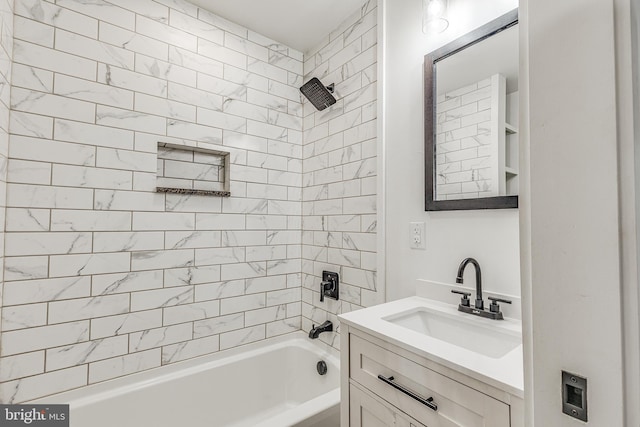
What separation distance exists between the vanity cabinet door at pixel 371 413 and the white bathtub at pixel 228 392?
0.88ft

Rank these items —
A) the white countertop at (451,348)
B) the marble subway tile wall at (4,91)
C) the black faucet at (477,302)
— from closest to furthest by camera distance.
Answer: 1. the white countertop at (451,348)
2. the black faucet at (477,302)
3. the marble subway tile wall at (4,91)

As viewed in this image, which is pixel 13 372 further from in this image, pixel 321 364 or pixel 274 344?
pixel 321 364

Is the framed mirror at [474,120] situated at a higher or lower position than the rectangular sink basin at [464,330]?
higher

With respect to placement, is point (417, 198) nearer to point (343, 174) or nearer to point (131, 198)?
point (343, 174)

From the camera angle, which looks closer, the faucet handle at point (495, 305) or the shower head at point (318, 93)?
the faucet handle at point (495, 305)

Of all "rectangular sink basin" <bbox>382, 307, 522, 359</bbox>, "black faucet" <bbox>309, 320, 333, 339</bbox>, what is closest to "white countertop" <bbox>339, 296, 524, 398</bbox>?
"rectangular sink basin" <bbox>382, 307, 522, 359</bbox>

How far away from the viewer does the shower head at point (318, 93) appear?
2.01 meters

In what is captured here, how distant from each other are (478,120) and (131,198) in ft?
5.84

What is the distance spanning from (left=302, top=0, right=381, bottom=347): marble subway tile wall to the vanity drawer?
61 cm

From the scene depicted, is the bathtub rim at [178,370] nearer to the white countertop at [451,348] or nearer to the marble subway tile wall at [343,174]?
the marble subway tile wall at [343,174]

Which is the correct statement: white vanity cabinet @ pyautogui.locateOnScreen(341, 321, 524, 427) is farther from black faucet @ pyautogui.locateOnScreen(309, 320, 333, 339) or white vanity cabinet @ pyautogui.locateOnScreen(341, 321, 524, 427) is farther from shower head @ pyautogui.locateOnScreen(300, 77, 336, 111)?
shower head @ pyautogui.locateOnScreen(300, 77, 336, 111)

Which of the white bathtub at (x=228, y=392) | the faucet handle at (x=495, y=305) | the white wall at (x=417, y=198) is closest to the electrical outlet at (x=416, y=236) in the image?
the white wall at (x=417, y=198)

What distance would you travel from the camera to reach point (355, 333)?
1.18 m
